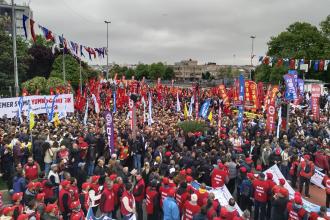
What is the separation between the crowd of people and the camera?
835 cm

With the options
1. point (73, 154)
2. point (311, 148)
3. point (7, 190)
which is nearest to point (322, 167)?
point (311, 148)

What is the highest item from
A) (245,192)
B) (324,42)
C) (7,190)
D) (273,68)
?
(324,42)

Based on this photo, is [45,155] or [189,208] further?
[45,155]

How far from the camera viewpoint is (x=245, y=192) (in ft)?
33.5

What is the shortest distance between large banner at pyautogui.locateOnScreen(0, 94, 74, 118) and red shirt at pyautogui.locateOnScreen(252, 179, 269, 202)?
14.2 m

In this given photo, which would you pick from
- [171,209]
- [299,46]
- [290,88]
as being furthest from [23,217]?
[299,46]

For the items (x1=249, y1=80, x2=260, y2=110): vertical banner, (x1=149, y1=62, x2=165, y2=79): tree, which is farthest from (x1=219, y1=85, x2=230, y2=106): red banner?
(x1=149, y1=62, x2=165, y2=79): tree

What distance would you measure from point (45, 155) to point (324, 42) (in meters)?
57.9

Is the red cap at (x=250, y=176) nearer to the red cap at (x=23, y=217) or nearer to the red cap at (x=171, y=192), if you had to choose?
the red cap at (x=171, y=192)

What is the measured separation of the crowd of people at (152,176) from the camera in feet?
27.4

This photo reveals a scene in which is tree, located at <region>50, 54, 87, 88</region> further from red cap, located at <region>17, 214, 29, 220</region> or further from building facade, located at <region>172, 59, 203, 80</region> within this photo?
building facade, located at <region>172, 59, 203, 80</region>

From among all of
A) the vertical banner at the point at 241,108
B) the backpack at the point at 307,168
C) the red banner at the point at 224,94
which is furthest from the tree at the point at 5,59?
the backpack at the point at 307,168

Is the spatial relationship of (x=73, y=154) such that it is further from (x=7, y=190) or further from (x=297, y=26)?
(x=297, y=26)

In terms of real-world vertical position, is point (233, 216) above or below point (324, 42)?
below
